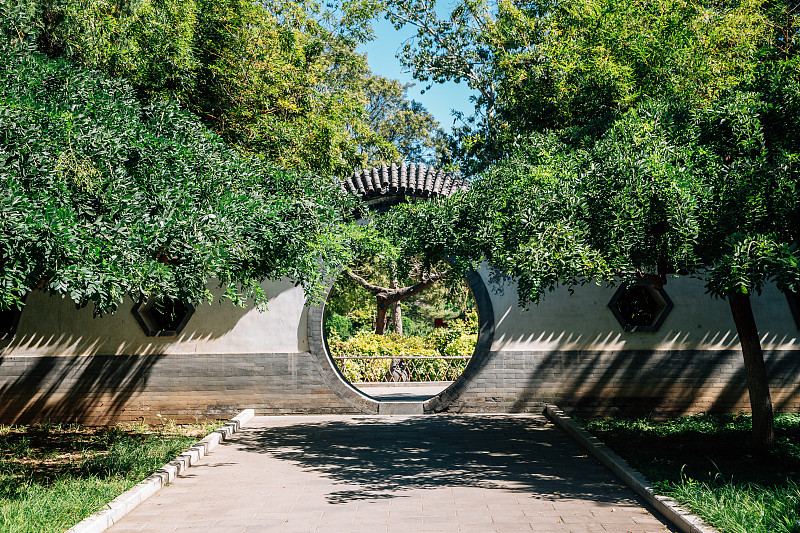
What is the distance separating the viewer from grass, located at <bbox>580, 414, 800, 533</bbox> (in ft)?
16.4

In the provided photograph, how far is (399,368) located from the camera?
1789cm

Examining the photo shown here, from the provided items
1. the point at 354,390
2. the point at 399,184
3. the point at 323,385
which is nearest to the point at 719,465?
the point at 354,390

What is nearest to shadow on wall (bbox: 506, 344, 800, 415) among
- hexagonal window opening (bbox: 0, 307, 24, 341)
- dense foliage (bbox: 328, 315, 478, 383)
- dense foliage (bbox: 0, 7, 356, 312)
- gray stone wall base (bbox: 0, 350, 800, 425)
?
gray stone wall base (bbox: 0, 350, 800, 425)

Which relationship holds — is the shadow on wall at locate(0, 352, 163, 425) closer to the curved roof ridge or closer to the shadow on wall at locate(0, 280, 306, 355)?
the shadow on wall at locate(0, 280, 306, 355)

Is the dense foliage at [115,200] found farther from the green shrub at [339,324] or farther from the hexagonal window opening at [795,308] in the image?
the green shrub at [339,324]

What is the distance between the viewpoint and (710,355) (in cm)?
1089

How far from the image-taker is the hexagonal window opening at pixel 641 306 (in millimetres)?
Result: 10984

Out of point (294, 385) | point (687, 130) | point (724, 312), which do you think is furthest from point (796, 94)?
point (294, 385)

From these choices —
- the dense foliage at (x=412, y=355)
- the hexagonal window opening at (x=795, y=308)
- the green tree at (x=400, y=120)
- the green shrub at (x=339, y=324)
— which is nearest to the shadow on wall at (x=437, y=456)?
the hexagonal window opening at (x=795, y=308)

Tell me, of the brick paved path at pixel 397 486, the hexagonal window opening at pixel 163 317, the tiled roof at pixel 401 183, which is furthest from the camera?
the tiled roof at pixel 401 183

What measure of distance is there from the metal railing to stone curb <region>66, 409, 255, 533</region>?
26.5 ft

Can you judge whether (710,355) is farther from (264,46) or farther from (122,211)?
(122,211)

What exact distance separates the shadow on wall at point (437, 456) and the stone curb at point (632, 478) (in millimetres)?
144

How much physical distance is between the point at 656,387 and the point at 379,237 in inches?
207
